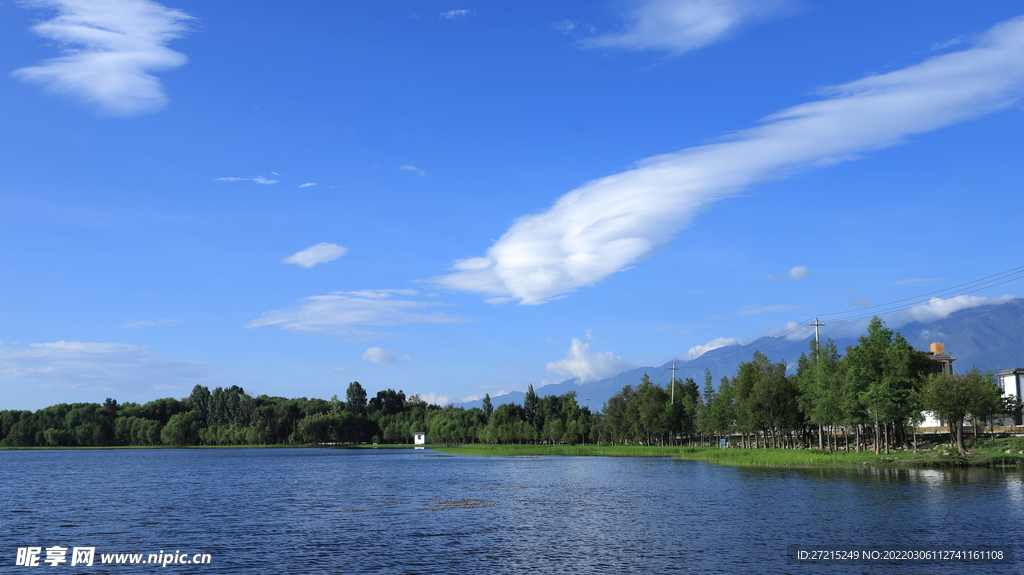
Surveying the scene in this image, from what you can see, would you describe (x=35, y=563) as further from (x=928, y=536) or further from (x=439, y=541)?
(x=928, y=536)

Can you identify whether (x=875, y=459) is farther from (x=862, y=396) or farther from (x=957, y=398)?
(x=957, y=398)

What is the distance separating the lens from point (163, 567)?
39.8 m

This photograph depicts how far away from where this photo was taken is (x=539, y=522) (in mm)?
54812

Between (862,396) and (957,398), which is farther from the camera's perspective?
(862,396)

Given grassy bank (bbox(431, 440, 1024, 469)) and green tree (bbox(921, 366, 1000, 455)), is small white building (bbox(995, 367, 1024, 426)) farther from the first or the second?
green tree (bbox(921, 366, 1000, 455))

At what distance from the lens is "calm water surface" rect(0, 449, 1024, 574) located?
1564 inches

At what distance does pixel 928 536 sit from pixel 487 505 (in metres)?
35.2

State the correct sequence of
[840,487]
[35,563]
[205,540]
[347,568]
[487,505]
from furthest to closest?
[840,487] → [487,505] → [205,540] → [35,563] → [347,568]

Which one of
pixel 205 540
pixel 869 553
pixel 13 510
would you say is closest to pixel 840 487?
pixel 869 553

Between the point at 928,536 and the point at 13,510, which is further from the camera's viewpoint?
the point at 13,510

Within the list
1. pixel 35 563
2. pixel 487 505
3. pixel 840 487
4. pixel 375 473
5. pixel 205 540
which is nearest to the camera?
pixel 35 563

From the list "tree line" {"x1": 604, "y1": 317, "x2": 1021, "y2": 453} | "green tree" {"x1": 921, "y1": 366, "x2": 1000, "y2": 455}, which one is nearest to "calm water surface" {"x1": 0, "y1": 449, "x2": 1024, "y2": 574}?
"green tree" {"x1": 921, "y1": 366, "x2": 1000, "y2": 455}

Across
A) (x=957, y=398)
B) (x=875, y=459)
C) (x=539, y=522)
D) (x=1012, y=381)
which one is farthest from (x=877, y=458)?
(x=1012, y=381)

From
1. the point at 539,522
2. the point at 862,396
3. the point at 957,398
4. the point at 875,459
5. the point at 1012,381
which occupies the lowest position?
the point at 539,522
